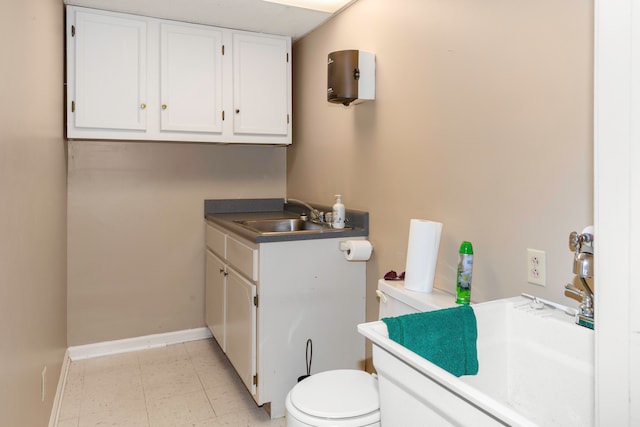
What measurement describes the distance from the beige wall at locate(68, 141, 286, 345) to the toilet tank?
1.83m

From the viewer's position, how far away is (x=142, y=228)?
3.11 m

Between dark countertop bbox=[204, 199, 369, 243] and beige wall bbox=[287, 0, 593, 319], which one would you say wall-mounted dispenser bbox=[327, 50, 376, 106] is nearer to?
beige wall bbox=[287, 0, 593, 319]

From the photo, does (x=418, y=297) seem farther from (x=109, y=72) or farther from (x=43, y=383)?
(x=109, y=72)

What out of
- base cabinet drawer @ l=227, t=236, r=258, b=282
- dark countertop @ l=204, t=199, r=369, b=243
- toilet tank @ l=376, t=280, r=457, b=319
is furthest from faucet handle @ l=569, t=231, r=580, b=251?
base cabinet drawer @ l=227, t=236, r=258, b=282

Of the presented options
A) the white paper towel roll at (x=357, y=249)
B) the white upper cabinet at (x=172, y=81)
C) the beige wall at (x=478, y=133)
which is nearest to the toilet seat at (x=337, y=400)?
the beige wall at (x=478, y=133)

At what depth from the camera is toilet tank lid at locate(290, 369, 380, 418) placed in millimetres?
1480

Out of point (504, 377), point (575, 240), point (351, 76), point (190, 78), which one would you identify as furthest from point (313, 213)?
point (575, 240)

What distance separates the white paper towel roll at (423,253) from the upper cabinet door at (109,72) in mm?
1884

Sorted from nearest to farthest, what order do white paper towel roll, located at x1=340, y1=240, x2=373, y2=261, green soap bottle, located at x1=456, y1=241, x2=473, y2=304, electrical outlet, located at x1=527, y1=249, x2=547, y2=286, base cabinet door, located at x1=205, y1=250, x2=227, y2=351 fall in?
electrical outlet, located at x1=527, y1=249, x2=547, y2=286 → green soap bottle, located at x1=456, y1=241, x2=473, y2=304 → white paper towel roll, located at x1=340, y1=240, x2=373, y2=261 → base cabinet door, located at x1=205, y1=250, x2=227, y2=351

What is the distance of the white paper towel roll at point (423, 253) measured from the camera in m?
1.72

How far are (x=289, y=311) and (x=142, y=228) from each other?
1.45 m

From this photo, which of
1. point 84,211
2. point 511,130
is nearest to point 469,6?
point 511,130
